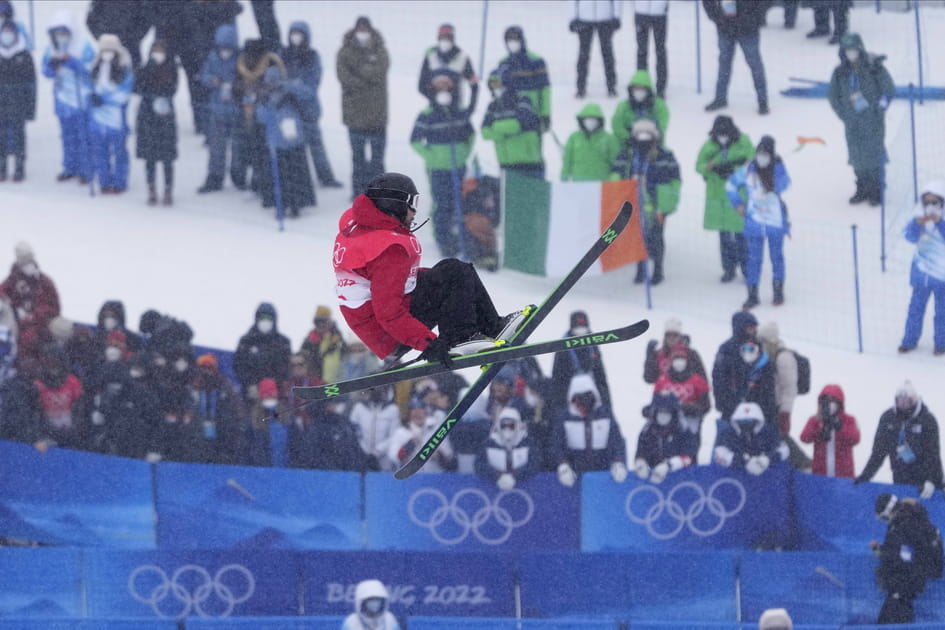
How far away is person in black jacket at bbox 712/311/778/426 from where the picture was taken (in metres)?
12.7

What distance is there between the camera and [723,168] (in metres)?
14.9

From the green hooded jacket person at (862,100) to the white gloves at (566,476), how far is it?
5272 mm

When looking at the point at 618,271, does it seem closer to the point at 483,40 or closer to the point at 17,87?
the point at 483,40

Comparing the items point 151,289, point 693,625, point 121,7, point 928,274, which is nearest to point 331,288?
point 151,289

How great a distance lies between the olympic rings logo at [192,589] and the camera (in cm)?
1170

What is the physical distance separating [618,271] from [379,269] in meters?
8.22

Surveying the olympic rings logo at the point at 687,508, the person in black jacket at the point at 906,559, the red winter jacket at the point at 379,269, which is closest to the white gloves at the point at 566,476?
the olympic rings logo at the point at 687,508

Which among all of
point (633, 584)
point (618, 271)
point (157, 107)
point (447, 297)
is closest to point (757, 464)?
point (633, 584)

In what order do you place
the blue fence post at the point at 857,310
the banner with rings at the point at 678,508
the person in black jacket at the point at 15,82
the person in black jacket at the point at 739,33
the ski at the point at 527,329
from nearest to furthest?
1. the ski at the point at 527,329
2. the banner with rings at the point at 678,508
3. the blue fence post at the point at 857,310
4. the person in black jacket at the point at 15,82
5. the person in black jacket at the point at 739,33

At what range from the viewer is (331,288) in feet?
52.6

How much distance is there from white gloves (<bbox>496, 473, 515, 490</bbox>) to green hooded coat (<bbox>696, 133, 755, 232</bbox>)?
12.7 ft

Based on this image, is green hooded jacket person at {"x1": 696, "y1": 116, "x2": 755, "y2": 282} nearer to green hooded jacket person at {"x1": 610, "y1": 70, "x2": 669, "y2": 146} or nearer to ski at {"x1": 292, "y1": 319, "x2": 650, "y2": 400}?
green hooded jacket person at {"x1": 610, "y1": 70, "x2": 669, "y2": 146}

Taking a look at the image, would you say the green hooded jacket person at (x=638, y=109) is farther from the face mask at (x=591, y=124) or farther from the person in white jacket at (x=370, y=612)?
the person in white jacket at (x=370, y=612)

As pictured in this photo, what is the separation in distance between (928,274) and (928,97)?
12.7 ft
